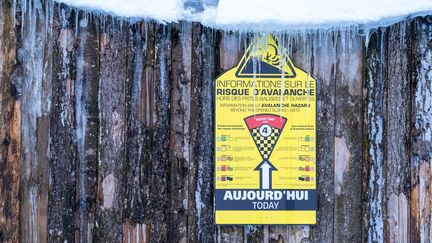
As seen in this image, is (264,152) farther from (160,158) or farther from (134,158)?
(134,158)

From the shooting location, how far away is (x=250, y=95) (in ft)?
10.3

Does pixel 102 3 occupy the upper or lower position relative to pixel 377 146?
upper

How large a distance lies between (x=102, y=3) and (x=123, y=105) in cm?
51

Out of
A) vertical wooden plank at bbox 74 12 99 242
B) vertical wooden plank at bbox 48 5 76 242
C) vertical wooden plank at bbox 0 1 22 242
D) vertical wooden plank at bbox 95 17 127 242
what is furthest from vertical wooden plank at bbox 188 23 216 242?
vertical wooden plank at bbox 0 1 22 242

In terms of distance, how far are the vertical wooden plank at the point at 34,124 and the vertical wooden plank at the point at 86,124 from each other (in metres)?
0.15

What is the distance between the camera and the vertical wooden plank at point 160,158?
312cm

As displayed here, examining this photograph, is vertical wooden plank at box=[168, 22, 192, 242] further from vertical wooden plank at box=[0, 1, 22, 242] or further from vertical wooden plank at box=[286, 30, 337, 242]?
vertical wooden plank at box=[0, 1, 22, 242]

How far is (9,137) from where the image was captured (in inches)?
123

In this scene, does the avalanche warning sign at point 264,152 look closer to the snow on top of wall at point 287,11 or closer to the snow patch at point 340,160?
the snow patch at point 340,160

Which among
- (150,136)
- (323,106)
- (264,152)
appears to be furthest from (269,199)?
(150,136)

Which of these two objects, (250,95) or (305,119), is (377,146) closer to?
(305,119)

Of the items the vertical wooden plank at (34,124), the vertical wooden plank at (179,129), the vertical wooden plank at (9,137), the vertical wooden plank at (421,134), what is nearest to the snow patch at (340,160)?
the vertical wooden plank at (421,134)

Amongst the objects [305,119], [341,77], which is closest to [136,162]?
[305,119]

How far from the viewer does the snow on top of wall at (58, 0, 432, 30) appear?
116 inches
